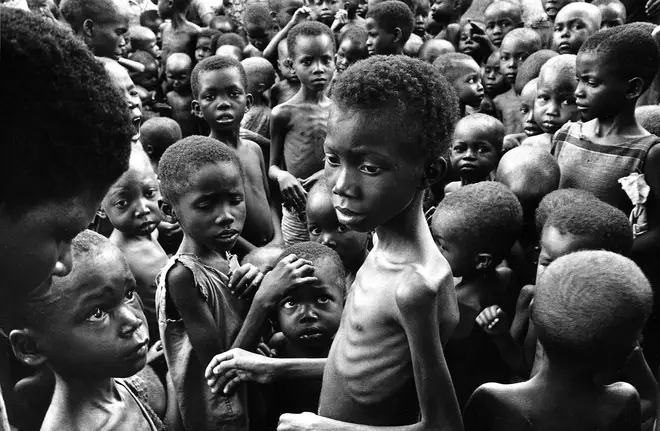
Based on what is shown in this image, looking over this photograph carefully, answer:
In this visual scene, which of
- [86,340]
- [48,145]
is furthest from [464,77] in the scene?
[48,145]

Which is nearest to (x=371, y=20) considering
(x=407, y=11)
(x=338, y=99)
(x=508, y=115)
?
(x=407, y=11)

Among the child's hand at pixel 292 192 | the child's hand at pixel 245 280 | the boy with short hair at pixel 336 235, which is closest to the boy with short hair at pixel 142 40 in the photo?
the child's hand at pixel 292 192

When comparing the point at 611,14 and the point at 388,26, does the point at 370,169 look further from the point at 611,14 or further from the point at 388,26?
the point at 611,14

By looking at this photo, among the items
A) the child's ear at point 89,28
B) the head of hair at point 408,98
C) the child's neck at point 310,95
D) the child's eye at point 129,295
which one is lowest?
the child's neck at point 310,95

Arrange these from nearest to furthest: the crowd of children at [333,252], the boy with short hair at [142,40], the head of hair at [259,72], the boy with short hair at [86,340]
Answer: the crowd of children at [333,252]
the boy with short hair at [86,340]
the head of hair at [259,72]
the boy with short hair at [142,40]

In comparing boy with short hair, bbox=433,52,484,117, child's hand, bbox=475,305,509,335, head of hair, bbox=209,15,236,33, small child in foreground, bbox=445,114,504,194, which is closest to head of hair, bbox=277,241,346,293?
child's hand, bbox=475,305,509,335

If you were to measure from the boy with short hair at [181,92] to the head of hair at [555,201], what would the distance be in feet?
14.5

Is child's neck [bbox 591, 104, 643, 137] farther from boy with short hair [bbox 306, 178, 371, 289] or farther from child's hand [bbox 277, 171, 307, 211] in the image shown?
child's hand [bbox 277, 171, 307, 211]

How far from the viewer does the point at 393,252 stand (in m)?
2.01

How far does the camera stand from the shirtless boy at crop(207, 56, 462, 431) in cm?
188

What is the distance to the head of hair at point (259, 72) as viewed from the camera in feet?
20.8

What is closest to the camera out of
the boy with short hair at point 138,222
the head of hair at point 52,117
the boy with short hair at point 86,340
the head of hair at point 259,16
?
the head of hair at point 52,117

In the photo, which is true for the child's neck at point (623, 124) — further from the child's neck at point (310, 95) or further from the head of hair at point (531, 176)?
the child's neck at point (310, 95)

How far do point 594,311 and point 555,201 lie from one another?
1320mm
